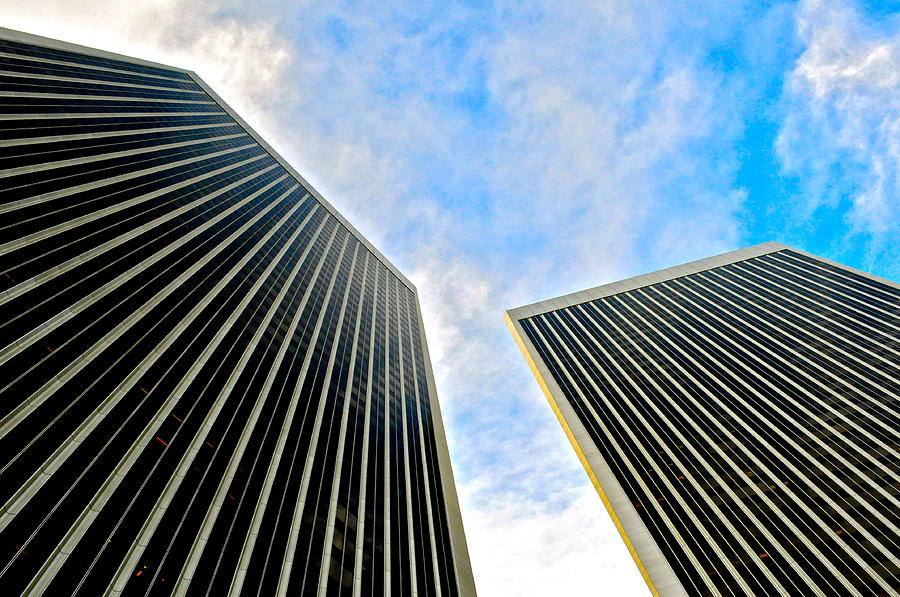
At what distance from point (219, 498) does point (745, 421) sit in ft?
223

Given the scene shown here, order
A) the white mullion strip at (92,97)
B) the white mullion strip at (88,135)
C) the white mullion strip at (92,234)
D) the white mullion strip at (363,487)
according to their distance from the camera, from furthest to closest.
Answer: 1. the white mullion strip at (92,97)
2. the white mullion strip at (88,135)
3. the white mullion strip at (363,487)
4. the white mullion strip at (92,234)

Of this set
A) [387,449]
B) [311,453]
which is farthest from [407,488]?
[311,453]

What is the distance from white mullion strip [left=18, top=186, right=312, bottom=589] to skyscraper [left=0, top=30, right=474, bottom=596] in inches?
4.0

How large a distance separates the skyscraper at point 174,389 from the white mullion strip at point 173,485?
0.40ft

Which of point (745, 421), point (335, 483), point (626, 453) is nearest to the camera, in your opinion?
point (335, 483)

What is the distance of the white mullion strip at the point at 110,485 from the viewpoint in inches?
832

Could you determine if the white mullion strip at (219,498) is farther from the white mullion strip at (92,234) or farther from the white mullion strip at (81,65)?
the white mullion strip at (81,65)

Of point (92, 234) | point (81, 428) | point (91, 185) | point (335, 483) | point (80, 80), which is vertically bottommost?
point (81, 428)

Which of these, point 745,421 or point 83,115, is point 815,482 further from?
point 83,115

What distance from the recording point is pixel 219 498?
102 feet

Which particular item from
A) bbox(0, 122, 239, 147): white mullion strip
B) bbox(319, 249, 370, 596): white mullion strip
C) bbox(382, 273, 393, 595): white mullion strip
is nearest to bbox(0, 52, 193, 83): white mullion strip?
bbox(0, 122, 239, 147): white mullion strip

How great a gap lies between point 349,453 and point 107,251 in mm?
28994

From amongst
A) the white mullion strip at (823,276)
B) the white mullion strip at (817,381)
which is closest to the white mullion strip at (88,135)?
the white mullion strip at (817,381)

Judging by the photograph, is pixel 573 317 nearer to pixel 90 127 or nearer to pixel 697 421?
pixel 697 421
